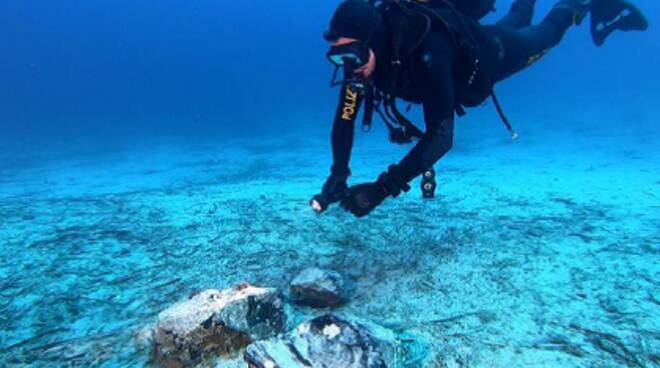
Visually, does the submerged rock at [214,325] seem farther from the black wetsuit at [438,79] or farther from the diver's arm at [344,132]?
the diver's arm at [344,132]

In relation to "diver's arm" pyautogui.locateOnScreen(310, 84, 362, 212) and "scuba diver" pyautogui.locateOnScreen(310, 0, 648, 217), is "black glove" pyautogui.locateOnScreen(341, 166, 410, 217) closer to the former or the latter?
"scuba diver" pyautogui.locateOnScreen(310, 0, 648, 217)

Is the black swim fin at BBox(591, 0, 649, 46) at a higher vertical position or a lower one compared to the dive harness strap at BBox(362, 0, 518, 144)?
higher

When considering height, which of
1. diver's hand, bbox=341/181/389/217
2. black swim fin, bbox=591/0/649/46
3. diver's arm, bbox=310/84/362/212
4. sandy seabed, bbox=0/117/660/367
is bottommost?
sandy seabed, bbox=0/117/660/367

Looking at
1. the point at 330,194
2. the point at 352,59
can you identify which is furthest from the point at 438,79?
the point at 330,194

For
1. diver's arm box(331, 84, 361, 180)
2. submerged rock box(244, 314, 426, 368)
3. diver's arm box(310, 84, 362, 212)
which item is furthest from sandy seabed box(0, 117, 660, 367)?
diver's arm box(331, 84, 361, 180)

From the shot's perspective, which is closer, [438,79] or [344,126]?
[438,79]

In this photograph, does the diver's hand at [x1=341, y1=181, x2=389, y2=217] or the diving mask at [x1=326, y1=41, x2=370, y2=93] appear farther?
the diving mask at [x1=326, y1=41, x2=370, y2=93]

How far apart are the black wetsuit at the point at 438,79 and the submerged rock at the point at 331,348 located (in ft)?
4.45

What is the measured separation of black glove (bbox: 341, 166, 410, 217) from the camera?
9.96 ft

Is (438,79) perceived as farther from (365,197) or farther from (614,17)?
(614,17)

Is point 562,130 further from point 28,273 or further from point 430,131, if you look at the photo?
point 28,273

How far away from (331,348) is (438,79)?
2.16 metres

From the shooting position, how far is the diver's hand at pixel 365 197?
3035 millimetres

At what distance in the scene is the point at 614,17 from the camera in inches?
258
